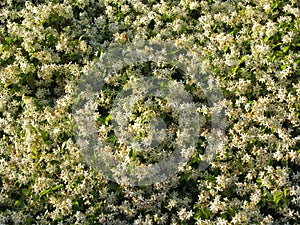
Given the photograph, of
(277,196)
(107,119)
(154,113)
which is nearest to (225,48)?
(154,113)

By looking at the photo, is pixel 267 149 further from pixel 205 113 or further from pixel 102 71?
pixel 102 71

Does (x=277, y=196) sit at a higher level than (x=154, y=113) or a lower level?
lower

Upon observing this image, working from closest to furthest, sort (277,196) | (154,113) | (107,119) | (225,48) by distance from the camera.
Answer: (277,196) < (154,113) < (107,119) < (225,48)

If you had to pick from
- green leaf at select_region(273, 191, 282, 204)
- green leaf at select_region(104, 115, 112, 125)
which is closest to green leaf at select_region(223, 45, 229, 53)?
green leaf at select_region(104, 115, 112, 125)

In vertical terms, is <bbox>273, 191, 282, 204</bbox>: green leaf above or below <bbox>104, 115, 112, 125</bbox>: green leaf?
below

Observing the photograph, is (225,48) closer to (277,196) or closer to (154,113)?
(154,113)

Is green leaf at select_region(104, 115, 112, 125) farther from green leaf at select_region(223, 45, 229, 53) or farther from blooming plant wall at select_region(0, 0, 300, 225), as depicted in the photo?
green leaf at select_region(223, 45, 229, 53)

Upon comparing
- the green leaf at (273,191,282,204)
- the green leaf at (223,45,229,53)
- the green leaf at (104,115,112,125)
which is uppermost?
the green leaf at (223,45,229,53)

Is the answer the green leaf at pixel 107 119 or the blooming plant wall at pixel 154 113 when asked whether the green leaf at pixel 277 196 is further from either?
the green leaf at pixel 107 119
